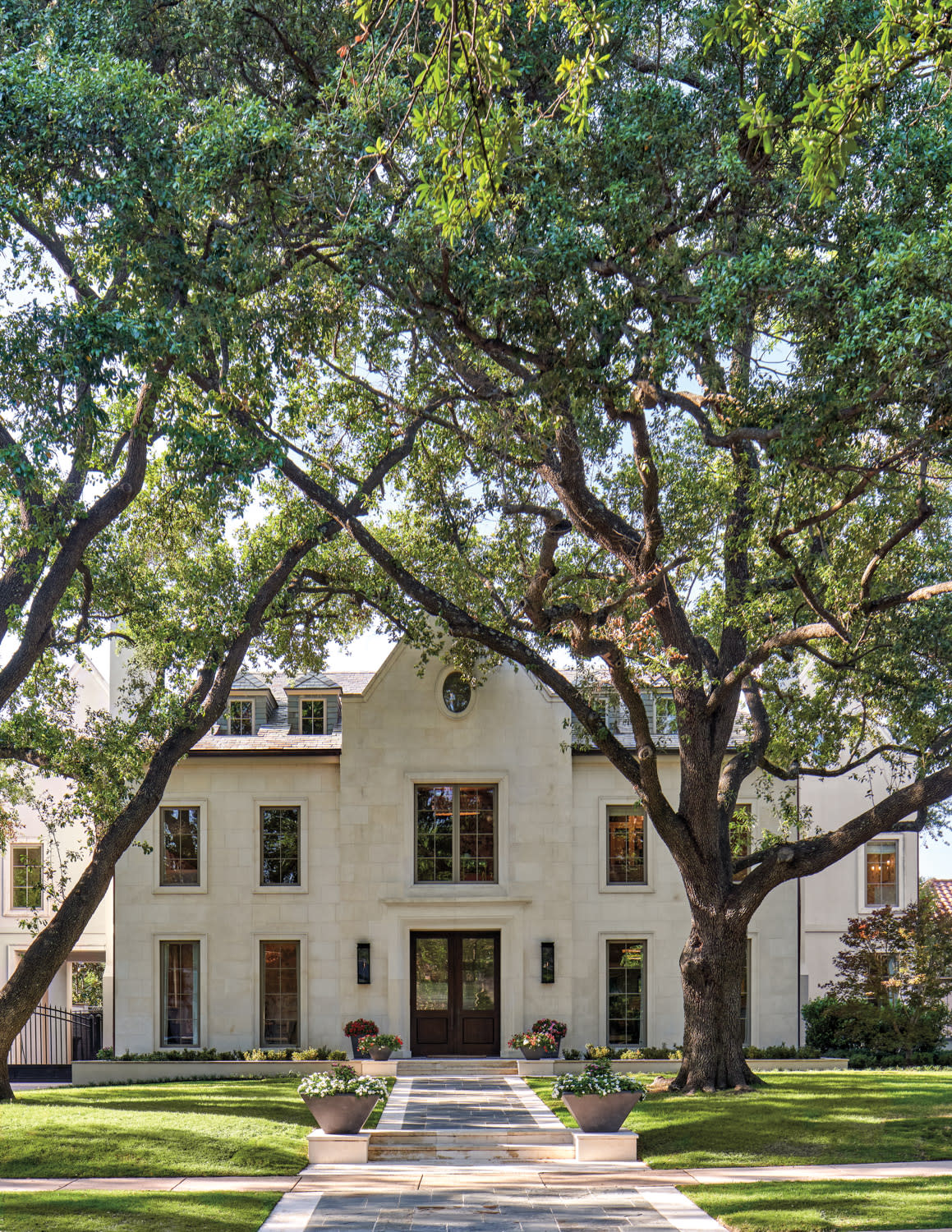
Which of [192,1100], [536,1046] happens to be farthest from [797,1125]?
[192,1100]

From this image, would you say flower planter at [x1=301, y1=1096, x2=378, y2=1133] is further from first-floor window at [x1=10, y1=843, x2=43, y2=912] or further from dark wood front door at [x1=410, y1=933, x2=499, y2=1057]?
first-floor window at [x1=10, y1=843, x2=43, y2=912]

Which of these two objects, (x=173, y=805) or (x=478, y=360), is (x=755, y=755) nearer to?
(x=478, y=360)

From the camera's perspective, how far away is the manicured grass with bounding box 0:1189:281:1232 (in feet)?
33.3

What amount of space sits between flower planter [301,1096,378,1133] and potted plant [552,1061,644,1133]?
2408mm

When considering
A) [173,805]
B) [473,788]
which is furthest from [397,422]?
[173,805]

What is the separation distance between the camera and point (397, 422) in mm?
18312

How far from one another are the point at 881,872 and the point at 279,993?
13.3 m

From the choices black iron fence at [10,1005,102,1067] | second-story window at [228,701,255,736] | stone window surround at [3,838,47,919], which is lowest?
black iron fence at [10,1005,102,1067]

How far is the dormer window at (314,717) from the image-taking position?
2594 cm

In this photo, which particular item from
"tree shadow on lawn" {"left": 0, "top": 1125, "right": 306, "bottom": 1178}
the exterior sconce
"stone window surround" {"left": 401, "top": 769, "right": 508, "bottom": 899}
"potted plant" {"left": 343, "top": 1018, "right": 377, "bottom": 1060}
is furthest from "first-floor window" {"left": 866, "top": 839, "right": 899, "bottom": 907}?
"tree shadow on lawn" {"left": 0, "top": 1125, "right": 306, "bottom": 1178}

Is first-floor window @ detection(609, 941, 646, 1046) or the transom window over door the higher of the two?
the transom window over door

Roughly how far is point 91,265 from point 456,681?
41.3 ft

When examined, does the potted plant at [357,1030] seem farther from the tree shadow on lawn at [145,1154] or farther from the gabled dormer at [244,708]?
the tree shadow on lawn at [145,1154]

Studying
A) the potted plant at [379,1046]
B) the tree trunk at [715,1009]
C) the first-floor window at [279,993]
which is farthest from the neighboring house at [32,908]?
the tree trunk at [715,1009]
